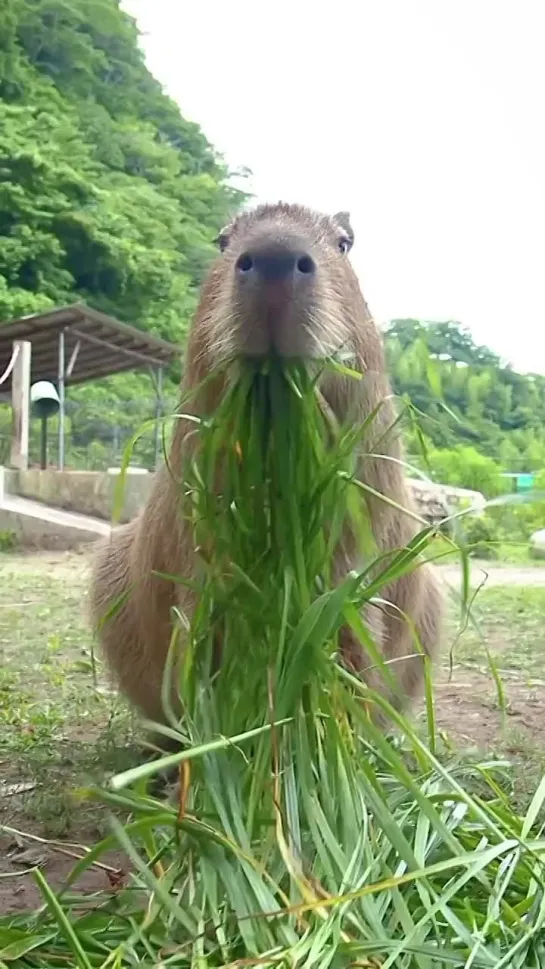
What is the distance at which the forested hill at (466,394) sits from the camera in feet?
3.84

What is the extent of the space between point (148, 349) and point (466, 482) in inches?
48.3

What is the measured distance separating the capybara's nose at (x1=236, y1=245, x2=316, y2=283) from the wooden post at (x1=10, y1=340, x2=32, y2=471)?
2.57 meters

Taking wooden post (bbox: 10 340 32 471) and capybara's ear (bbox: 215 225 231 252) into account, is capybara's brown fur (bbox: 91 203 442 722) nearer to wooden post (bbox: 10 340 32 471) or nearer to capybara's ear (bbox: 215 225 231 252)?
capybara's ear (bbox: 215 225 231 252)

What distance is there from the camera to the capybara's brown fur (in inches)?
41.5

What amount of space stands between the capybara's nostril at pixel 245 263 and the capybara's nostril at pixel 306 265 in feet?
0.18

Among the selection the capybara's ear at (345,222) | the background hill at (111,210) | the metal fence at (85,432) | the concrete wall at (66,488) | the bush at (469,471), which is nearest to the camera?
the bush at (469,471)

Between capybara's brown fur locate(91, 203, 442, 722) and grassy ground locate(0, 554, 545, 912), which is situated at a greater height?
capybara's brown fur locate(91, 203, 442, 722)

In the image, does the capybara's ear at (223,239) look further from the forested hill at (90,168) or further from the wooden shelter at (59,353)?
the wooden shelter at (59,353)

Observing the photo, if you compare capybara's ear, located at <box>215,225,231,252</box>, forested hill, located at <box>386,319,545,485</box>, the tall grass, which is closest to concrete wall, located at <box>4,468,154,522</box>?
forested hill, located at <box>386,319,545,485</box>

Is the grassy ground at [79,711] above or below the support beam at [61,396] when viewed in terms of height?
below

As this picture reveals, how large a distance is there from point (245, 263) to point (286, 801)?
1.89ft

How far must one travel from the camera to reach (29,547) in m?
3.70

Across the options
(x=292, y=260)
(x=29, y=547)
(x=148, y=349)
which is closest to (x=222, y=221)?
(x=148, y=349)

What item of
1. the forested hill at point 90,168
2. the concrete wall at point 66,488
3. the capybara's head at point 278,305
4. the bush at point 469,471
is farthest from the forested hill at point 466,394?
the concrete wall at point 66,488
